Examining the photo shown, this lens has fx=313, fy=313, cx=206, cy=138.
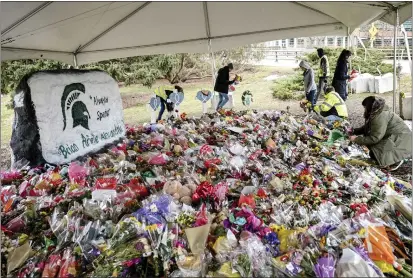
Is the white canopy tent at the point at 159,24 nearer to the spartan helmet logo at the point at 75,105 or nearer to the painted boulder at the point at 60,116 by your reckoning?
the painted boulder at the point at 60,116

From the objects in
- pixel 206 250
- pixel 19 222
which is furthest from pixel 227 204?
pixel 19 222

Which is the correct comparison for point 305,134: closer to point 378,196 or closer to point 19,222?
point 378,196

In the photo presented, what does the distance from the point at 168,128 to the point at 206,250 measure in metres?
4.09

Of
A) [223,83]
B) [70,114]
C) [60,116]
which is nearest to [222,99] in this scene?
[223,83]

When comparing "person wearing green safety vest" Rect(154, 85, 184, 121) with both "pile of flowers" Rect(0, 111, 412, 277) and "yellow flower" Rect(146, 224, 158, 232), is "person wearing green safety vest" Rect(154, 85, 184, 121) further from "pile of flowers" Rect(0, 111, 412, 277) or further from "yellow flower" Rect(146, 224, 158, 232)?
"yellow flower" Rect(146, 224, 158, 232)

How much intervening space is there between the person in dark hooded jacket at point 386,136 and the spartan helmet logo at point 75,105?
3.96 m

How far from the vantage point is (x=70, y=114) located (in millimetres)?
4426

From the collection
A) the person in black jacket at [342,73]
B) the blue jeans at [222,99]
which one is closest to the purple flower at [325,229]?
the person in black jacket at [342,73]

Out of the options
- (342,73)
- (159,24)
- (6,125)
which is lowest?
(6,125)

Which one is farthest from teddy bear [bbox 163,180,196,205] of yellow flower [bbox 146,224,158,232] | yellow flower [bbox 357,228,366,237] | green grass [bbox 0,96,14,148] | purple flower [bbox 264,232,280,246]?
green grass [bbox 0,96,14,148]

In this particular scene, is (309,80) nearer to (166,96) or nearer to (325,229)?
(166,96)

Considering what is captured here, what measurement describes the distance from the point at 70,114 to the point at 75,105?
0.63ft

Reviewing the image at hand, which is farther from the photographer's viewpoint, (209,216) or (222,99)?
(222,99)

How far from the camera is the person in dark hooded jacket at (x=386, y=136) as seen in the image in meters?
4.06
